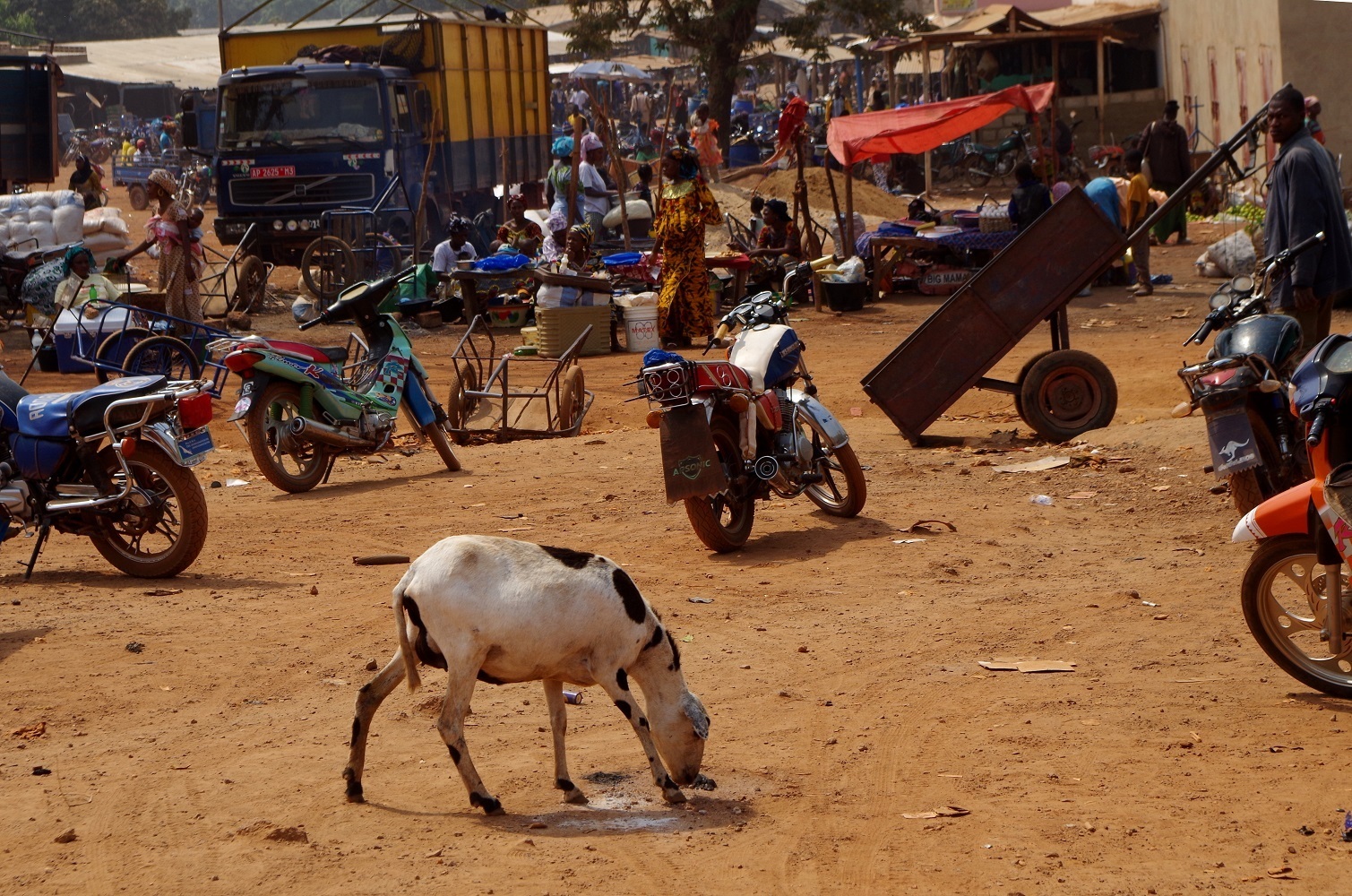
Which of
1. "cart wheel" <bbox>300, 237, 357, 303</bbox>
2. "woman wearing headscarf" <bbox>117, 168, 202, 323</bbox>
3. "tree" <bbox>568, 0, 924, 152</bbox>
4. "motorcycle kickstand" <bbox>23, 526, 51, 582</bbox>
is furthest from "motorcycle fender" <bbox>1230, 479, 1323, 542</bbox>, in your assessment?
"tree" <bbox>568, 0, 924, 152</bbox>

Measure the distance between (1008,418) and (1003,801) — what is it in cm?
747

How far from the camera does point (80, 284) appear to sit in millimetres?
14453

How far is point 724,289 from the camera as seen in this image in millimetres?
17188

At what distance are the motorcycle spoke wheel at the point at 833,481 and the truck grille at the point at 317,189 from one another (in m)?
12.2

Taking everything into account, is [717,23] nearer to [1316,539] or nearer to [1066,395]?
[1066,395]

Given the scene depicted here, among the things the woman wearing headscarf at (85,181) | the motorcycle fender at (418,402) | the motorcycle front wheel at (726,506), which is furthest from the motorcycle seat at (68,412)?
the woman wearing headscarf at (85,181)

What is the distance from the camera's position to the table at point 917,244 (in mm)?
17516

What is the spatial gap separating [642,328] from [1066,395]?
250 inches

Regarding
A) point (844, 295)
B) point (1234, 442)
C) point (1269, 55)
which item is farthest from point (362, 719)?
point (1269, 55)

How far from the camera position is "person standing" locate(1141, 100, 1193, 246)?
22125 millimetres

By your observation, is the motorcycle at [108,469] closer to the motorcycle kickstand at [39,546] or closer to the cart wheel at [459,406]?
the motorcycle kickstand at [39,546]

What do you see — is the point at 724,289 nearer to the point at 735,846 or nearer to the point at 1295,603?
the point at 1295,603

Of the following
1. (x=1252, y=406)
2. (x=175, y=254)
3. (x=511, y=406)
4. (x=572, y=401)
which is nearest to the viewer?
(x=1252, y=406)

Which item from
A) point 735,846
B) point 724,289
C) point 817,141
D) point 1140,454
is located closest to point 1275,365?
point 1140,454
